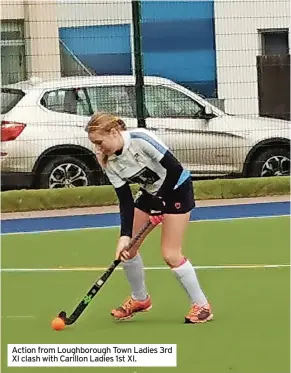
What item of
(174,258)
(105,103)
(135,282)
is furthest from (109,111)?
(174,258)

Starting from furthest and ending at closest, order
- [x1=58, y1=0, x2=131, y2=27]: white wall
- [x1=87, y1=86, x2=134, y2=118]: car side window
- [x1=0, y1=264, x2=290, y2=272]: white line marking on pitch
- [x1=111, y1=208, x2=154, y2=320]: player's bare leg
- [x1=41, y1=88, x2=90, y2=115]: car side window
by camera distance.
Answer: [x1=58, y1=0, x2=131, y2=27]: white wall < [x1=87, y1=86, x2=134, y2=118]: car side window < [x1=41, y1=88, x2=90, y2=115]: car side window < [x1=0, y1=264, x2=290, y2=272]: white line marking on pitch < [x1=111, y1=208, x2=154, y2=320]: player's bare leg

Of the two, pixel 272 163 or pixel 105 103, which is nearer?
pixel 105 103

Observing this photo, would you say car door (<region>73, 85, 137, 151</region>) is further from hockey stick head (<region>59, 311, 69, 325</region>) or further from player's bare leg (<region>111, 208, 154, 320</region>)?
hockey stick head (<region>59, 311, 69, 325</region>)

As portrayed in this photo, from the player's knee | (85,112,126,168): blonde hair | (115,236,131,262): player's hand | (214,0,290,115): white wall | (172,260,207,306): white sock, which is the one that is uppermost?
(214,0,290,115): white wall

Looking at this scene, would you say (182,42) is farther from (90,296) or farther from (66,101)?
(90,296)

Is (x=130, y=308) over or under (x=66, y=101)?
under

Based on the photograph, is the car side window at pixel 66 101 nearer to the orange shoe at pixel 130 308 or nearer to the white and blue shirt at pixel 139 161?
the orange shoe at pixel 130 308

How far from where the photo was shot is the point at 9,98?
→ 41.6 ft

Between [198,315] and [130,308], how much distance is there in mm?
458

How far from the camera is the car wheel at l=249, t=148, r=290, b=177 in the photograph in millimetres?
13101

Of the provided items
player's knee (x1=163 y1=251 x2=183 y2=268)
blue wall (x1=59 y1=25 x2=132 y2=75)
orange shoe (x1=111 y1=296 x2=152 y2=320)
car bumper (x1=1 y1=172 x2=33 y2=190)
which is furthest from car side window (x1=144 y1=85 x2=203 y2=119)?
player's knee (x1=163 y1=251 x2=183 y2=268)

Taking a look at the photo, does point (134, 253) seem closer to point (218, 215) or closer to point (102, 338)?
point (102, 338)

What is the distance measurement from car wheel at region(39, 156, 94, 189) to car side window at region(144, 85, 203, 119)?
3.57 feet

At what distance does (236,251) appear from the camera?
8656 mm
